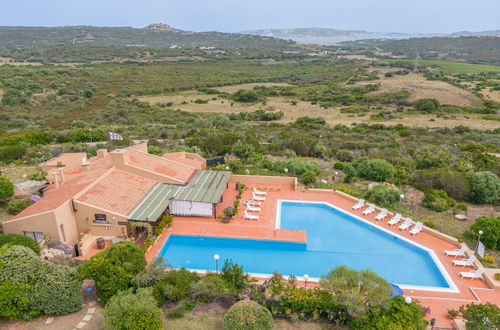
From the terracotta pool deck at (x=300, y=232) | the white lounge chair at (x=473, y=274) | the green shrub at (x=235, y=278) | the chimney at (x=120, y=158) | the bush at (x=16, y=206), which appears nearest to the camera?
the green shrub at (x=235, y=278)

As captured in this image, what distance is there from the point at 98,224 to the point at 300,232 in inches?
386

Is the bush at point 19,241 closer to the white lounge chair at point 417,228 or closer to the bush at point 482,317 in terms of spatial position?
the bush at point 482,317

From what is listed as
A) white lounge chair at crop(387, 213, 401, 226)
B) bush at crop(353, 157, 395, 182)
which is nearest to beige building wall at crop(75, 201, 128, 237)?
white lounge chair at crop(387, 213, 401, 226)

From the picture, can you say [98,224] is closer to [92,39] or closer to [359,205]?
[359,205]

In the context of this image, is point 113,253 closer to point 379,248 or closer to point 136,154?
point 136,154

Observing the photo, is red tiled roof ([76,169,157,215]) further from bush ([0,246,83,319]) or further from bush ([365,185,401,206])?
bush ([365,185,401,206])

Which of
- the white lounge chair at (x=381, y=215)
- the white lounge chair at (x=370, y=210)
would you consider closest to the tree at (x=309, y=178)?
the white lounge chair at (x=370, y=210)

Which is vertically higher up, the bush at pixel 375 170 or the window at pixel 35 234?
the window at pixel 35 234

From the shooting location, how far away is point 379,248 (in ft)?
54.2

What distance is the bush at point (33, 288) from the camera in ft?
35.2

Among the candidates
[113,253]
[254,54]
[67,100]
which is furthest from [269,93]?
[254,54]

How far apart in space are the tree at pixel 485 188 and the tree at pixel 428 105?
141 feet

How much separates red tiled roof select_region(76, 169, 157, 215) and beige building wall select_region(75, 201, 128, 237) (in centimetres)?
27

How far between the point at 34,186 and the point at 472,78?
325 ft
